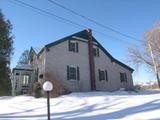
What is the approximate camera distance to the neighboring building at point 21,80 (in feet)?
83.8

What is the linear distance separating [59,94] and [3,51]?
1413 cm

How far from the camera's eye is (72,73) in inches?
954

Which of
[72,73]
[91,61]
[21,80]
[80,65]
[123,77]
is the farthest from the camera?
[123,77]

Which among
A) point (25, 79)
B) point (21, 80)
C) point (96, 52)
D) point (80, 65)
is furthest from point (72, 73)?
point (25, 79)

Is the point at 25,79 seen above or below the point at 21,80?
above

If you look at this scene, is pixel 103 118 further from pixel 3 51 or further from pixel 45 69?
pixel 3 51

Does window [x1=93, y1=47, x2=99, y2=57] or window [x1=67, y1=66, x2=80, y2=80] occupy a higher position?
window [x1=93, y1=47, x2=99, y2=57]

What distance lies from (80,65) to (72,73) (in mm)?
1473

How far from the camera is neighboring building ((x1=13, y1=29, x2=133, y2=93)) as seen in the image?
915 inches

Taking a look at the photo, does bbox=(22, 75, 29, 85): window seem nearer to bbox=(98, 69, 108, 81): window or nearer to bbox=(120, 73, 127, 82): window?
bbox=(98, 69, 108, 81): window

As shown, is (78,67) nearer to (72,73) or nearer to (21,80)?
(72,73)

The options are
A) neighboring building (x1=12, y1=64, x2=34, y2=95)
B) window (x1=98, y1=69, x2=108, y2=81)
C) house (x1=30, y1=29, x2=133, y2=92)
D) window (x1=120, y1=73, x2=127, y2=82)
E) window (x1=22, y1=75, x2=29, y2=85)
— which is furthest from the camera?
window (x1=120, y1=73, x2=127, y2=82)

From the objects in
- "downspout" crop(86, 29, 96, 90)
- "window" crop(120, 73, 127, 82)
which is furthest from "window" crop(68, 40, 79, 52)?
"window" crop(120, 73, 127, 82)

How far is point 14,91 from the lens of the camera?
2550 cm
